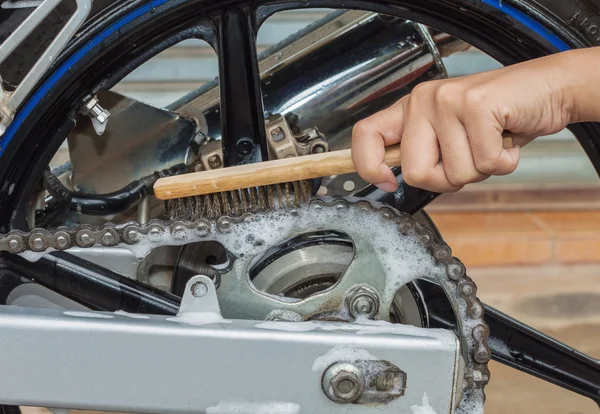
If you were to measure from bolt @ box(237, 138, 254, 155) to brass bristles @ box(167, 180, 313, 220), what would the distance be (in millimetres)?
68

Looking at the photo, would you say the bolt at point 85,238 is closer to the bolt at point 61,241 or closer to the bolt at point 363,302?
the bolt at point 61,241

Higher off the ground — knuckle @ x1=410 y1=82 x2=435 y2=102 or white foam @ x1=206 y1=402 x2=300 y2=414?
knuckle @ x1=410 y1=82 x2=435 y2=102

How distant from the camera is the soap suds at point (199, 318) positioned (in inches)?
34.9

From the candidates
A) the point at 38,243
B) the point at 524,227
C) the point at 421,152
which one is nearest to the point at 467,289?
the point at 421,152

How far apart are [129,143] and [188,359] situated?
1.54ft

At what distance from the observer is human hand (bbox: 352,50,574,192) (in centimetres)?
76

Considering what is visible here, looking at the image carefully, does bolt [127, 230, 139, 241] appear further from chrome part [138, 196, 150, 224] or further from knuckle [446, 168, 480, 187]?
knuckle [446, 168, 480, 187]

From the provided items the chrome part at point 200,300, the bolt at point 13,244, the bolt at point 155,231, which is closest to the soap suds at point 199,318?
the chrome part at point 200,300

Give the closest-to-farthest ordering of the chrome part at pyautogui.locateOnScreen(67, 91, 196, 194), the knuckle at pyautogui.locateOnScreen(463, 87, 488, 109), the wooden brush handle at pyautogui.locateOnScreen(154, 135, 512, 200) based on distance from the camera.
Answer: the knuckle at pyautogui.locateOnScreen(463, 87, 488, 109)
the wooden brush handle at pyautogui.locateOnScreen(154, 135, 512, 200)
the chrome part at pyautogui.locateOnScreen(67, 91, 196, 194)

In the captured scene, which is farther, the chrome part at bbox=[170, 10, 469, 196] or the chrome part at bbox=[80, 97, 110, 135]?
the chrome part at bbox=[170, 10, 469, 196]

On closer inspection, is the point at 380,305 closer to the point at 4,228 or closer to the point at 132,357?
the point at 132,357

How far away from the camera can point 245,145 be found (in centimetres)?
100

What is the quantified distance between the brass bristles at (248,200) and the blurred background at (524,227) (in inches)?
45.3

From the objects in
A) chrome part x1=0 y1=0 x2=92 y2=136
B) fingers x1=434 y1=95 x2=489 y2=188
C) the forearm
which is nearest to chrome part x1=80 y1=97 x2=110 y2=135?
chrome part x1=0 y1=0 x2=92 y2=136
